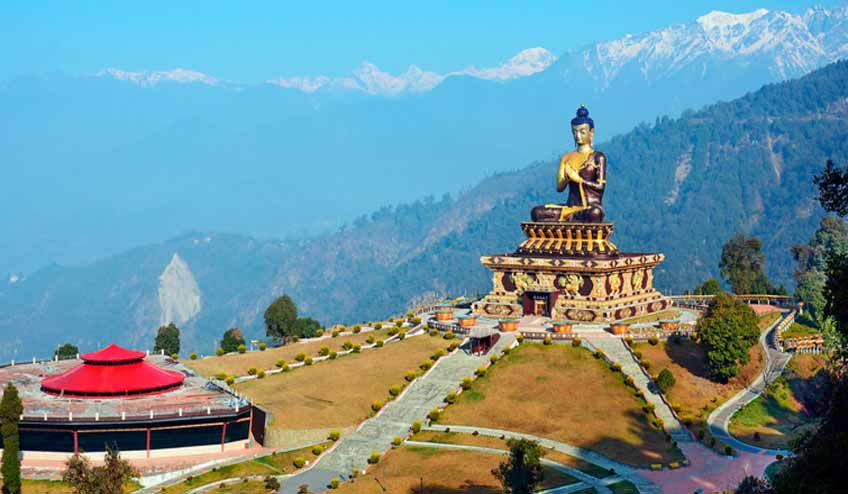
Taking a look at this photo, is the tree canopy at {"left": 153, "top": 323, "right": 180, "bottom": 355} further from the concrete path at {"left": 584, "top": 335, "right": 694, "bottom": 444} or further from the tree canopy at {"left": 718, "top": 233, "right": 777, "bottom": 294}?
the tree canopy at {"left": 718, "top": 233, "right": 777, "bottom": 294}

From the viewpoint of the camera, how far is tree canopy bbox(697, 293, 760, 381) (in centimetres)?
6806

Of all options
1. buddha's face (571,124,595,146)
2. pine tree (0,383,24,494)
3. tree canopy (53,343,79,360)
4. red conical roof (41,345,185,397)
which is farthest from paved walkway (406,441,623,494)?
buddha's face (571,124,595,146)

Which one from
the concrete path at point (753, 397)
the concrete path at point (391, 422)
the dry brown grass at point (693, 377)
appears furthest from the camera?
the dry brown grass at point (693, 377)

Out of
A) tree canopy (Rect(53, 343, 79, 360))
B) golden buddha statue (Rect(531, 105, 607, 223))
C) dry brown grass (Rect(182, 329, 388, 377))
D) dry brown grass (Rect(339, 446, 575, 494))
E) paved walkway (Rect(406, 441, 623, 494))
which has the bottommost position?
dry brown grass (Rect(339, 446, 575, 494))

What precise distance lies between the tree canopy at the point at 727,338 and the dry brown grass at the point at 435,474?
1731cm

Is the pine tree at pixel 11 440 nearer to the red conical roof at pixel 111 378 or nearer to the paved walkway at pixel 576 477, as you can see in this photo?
the red conical roof at pixel 111 378

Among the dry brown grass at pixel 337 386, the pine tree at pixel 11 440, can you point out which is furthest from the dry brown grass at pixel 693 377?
the pine tree at pixel 11 440

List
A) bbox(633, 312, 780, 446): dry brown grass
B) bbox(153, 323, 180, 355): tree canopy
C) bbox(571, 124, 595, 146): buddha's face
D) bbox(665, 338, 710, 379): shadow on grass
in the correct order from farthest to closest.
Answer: bbox(571, 124, 595, 146): buddha's face
bbox(153, 323, 180, 355): tree canopy
bbox(665, 338, 710, 379): shadow on grass
bbox(633, 312, 780, 446): dry brown grass

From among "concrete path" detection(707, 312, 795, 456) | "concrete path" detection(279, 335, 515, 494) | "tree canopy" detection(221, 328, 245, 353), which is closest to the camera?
"concrete path" detection(279, 335, 515, 494)

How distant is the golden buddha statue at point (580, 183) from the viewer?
88250mm

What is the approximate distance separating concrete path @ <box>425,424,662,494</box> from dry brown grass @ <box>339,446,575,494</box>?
281 cm

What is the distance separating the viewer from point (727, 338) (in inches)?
2685

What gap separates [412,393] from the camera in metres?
68.2

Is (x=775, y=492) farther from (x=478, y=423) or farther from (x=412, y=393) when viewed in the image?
(x=412, y=393)
